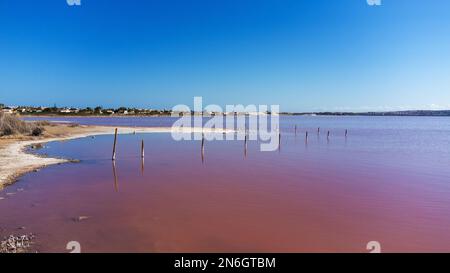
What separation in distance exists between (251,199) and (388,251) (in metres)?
6.39

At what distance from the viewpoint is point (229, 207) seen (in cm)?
1360

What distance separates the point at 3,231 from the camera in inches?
398

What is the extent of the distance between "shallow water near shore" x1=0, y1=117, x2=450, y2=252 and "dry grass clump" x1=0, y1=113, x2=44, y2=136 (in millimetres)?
17607

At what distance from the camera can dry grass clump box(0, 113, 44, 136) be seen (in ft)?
118

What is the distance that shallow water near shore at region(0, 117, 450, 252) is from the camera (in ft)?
32.8

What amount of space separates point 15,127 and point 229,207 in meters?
33.7

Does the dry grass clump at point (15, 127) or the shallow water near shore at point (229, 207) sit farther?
the dry grass clump at point (15, 127)

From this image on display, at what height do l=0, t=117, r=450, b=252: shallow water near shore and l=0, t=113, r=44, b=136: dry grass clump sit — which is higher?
l=0, t=113, r=44, b=136: dry grass clump

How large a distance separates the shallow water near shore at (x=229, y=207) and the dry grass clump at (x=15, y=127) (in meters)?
17.6

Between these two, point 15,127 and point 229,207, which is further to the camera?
point 15,127

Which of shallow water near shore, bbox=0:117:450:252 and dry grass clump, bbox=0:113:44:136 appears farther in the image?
dry grass clump, bbox=0:113:44:136

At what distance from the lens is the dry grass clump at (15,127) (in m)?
36.0
